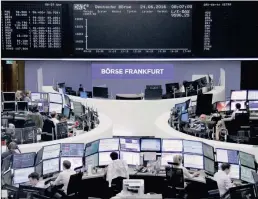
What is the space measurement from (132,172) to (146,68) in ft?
24.9

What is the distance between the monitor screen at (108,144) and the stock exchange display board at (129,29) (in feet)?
4.09

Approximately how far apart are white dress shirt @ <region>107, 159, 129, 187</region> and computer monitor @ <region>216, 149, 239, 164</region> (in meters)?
1.16

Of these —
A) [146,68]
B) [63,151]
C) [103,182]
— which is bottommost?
[103,182]

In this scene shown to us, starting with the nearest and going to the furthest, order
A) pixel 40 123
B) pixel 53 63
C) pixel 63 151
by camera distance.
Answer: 1. pixel 63 151
2. pixel 40 123
3. pixel 53 63

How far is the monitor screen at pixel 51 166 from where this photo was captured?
6316 millimetres

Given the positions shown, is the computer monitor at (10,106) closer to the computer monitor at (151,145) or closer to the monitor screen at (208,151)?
the computer monitor at (151,145)

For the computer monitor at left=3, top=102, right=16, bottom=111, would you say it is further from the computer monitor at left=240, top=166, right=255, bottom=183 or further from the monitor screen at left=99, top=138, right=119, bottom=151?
the computer monitor at left=240, top=166, right=255, bottom=183

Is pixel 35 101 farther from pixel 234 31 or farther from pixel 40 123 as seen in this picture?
pixel 234 31

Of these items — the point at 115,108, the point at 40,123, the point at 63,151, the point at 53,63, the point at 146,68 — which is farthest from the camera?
the point at 53,63

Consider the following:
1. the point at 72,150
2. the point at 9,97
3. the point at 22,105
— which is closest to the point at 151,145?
the point at 72,150

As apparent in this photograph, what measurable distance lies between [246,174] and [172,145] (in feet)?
3.50

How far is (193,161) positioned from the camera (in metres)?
6.61

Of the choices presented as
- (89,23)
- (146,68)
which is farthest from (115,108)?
(89,23)

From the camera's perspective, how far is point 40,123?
Answer: 29.9 feet
